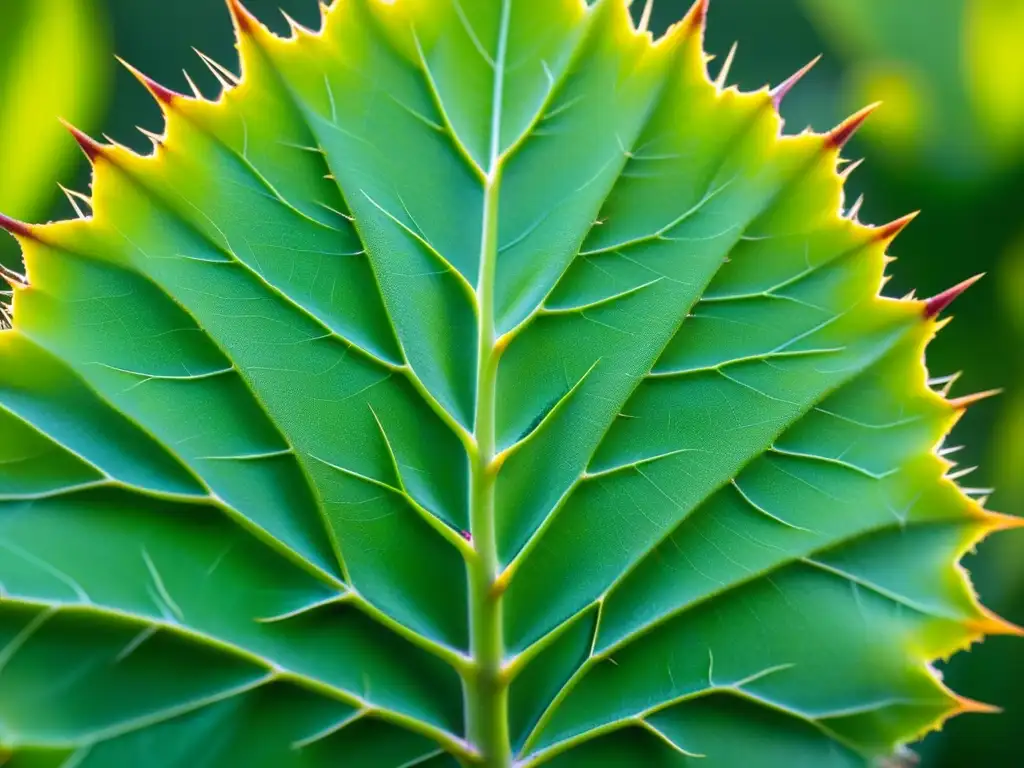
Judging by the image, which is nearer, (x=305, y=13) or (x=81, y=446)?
(x=81, y=446)

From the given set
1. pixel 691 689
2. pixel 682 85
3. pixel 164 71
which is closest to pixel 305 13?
pixel 164 71

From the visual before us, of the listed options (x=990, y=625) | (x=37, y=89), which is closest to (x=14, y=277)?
(x=990, y=625)

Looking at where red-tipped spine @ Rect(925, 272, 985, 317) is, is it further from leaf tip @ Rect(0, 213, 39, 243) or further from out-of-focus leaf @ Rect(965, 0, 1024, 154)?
out-of-focus leaf @ Rect(965, 0, 1024, 154)

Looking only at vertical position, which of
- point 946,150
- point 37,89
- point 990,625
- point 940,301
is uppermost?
point 946,150

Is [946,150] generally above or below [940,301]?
above

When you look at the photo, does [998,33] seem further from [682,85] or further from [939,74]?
[682,85]

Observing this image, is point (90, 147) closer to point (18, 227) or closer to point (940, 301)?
point (18, 227)
